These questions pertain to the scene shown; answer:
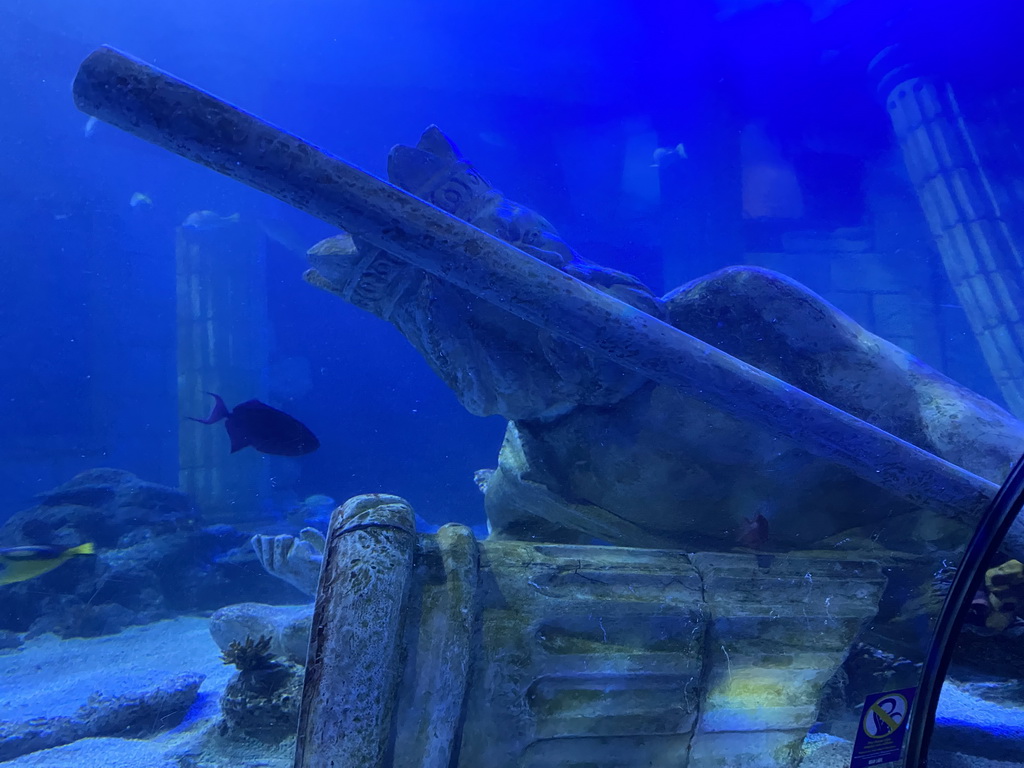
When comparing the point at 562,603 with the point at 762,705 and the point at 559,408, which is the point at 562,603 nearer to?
the point at 762,705

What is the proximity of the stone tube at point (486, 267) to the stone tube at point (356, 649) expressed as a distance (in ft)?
2.54

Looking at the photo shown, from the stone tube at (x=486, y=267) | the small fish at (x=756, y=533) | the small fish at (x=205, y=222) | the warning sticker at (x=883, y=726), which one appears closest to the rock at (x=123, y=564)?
the small fish at (x=205, y=222)

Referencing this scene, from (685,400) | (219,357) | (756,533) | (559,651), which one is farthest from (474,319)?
(219,357)

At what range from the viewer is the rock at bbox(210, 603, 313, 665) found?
298cm

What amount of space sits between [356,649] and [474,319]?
121 centimetres

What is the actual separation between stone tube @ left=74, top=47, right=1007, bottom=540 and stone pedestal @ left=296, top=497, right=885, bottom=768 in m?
0.42

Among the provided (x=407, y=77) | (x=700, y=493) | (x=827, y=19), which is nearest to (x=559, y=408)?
(x=700, y=493)

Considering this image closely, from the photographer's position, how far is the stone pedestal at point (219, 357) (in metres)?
10.7

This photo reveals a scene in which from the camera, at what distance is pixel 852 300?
49.6 ft

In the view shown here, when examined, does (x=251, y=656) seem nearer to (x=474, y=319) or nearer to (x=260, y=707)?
(x=260, y=707)

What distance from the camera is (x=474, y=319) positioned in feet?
6.87

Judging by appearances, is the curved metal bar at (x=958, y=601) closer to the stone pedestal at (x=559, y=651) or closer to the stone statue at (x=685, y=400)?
the stone pedestal at (x=559, y=651)

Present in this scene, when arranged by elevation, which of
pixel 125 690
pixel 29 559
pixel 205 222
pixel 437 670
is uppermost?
pixel 205 222

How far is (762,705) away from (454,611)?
0.95 metres
